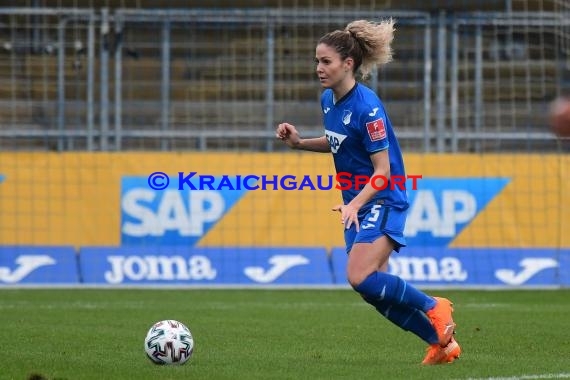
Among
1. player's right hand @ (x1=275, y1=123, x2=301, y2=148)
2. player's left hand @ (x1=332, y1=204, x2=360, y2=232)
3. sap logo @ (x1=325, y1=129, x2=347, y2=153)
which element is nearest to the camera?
player's left hand @ (x1=332, y1=204, x2=360, y2=232)

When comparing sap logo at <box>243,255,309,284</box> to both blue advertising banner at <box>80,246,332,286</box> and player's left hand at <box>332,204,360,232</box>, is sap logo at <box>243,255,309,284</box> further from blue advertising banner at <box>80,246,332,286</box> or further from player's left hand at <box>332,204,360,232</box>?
player's left hand at <box>332,204,360,232</box>

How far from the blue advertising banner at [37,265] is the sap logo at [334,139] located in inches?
319

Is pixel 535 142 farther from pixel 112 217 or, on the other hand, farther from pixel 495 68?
pixel 112 217

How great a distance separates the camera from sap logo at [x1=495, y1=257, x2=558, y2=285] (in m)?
15.5

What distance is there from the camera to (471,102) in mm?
17703

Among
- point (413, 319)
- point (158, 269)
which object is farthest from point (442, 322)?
point (158, 269)

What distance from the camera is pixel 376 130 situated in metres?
7.53

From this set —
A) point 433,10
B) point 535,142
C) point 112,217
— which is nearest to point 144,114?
point 112,217

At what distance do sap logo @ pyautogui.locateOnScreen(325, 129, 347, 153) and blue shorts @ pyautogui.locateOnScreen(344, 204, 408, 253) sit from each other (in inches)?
18.6

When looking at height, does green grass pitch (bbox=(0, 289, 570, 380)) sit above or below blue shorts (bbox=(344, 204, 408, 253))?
below

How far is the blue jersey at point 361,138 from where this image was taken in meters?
7.56

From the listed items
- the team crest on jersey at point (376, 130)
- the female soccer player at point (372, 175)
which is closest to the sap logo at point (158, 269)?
the female soccer player at point (372, 175)

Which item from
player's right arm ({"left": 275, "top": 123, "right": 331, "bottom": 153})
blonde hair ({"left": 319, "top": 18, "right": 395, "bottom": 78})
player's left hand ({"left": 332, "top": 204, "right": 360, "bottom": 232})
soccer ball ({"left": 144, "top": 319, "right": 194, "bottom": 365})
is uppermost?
blonde hair ({"left": 319, "top": 18, "right": 395, "bottom": 78})

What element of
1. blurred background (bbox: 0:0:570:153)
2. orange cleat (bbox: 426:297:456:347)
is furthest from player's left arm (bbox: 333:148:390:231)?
blurred background (bbox: 0:0:570:153)
